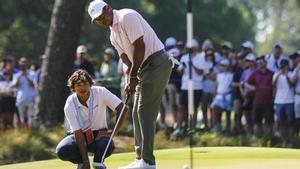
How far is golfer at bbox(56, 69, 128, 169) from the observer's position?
7965 millimetres

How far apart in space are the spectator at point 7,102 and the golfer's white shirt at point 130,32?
8390 mm

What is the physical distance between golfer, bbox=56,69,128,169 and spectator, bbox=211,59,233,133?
674cm

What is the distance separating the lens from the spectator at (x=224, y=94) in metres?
14.8

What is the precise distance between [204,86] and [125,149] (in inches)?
99.4

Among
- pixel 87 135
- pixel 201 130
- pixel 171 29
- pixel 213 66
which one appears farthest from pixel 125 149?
pixel 171 29

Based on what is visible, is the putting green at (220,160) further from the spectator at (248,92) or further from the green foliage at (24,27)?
the green foliage at (24,27)

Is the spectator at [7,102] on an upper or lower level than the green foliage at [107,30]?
lower

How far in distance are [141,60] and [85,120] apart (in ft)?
3.18

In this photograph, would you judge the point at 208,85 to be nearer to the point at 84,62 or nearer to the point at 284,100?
the point at 284,100

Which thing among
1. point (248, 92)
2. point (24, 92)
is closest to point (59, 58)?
point (24, 92)

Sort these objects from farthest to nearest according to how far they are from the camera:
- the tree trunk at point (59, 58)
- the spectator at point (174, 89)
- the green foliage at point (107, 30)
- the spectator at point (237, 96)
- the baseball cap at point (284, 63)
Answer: the green foliage at point (107, 30)
the tree trunk at point (59, 58)
the spectator at point (174, 89)
the spectator at point (237, 96)
the baseball cap at point (284, 63)

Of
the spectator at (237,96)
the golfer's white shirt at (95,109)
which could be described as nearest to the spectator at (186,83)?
the spectator at (237,96)

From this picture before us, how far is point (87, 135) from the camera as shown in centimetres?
813

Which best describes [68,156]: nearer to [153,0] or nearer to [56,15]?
[56,15]
